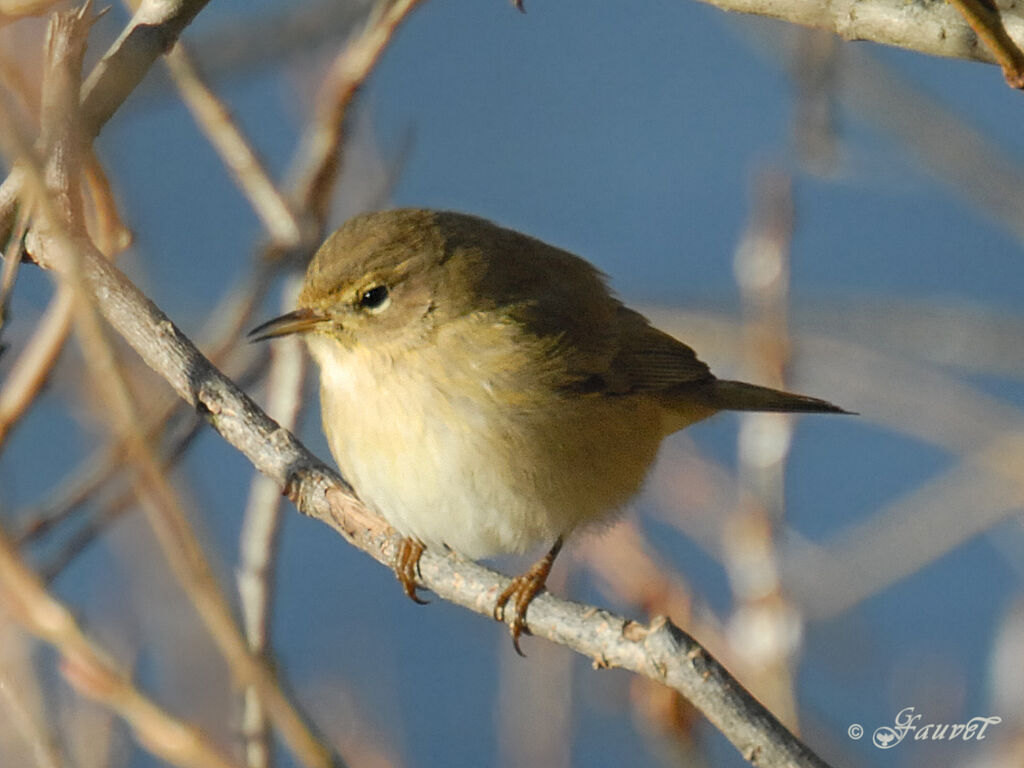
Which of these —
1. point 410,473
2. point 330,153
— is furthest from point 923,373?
point 330,153

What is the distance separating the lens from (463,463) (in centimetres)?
314

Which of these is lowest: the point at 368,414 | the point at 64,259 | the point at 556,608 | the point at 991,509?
the point at 64,259

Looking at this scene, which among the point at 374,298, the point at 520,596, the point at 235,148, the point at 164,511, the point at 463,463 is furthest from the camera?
the point at 374,298

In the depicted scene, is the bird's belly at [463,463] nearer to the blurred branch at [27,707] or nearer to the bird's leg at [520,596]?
the bird's leg at [520,596]

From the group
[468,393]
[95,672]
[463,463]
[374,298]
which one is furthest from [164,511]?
[374,298]

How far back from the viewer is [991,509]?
3.48 metres

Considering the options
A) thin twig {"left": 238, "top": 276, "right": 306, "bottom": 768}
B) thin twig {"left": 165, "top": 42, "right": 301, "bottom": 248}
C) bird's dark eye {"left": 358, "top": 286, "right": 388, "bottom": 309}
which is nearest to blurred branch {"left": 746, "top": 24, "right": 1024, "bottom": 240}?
bird's dark eye {"left": 358, "top": 286, "right": 388, "bottom": 309}

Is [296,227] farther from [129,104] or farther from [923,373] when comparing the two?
[923,373]

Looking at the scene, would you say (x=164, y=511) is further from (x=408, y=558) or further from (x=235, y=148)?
(x=408, y=558)

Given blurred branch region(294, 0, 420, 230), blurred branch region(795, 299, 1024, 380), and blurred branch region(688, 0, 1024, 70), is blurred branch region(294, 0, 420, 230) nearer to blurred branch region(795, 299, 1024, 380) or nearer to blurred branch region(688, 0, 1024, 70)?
blurred branch region(688, 0, 1024, 70)

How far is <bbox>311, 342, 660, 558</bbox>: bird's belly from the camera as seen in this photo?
124 inches

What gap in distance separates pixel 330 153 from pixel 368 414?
730 mm

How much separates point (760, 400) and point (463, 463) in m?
1.07

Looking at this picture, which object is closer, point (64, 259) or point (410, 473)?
point (64, 259)
